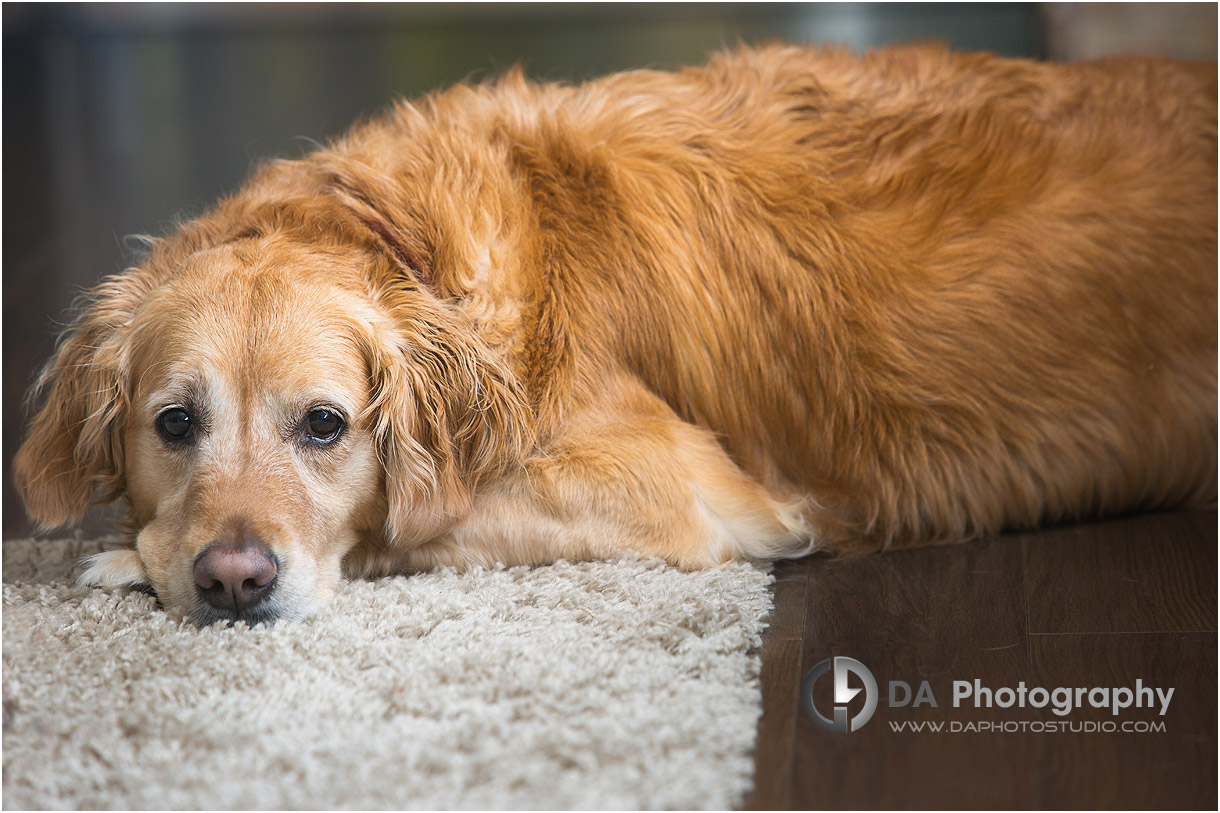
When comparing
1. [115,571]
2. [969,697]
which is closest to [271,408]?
[115,571]

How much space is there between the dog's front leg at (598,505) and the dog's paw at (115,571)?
1.61 feet

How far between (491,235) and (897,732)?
45.6 inches

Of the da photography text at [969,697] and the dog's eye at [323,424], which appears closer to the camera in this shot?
the da photography text at [969,697]

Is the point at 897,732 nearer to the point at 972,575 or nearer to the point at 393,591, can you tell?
the point at 972,575

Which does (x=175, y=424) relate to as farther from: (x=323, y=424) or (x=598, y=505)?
(x=598, y=505)

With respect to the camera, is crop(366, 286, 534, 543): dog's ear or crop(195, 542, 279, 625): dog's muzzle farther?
crop(366, 286, 534, 543): dog's ear

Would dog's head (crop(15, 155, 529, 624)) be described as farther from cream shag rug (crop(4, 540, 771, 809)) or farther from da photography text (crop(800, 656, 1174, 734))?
da photography text (crop(800, 656, 1174, 734))

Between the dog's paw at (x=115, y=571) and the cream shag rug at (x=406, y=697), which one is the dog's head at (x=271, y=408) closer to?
the dog's paw at (x=115, y=571)

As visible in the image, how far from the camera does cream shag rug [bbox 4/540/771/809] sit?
1451mm

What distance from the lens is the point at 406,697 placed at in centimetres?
165

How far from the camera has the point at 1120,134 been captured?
7.88 feet

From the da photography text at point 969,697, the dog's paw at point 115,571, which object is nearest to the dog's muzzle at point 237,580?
the dog's paw at point 115,571

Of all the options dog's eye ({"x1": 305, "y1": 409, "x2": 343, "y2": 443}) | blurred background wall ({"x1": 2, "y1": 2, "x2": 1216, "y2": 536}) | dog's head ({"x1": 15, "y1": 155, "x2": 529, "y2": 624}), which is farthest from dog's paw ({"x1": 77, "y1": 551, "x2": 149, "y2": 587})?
blurred background wall ({"x1": 2, "y1": 2, "x2": 1216, "y2": 536})

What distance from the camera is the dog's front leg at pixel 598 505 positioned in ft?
6.91
